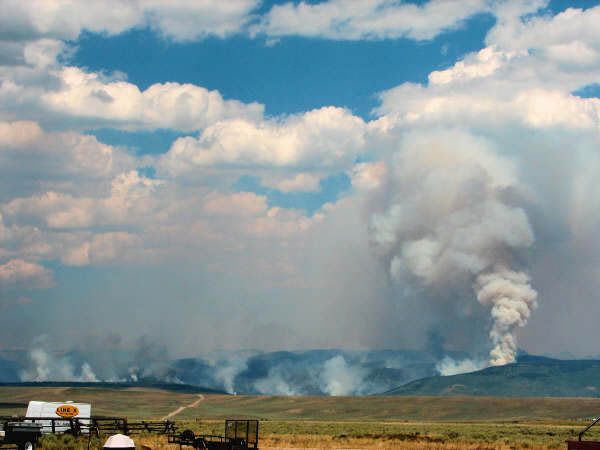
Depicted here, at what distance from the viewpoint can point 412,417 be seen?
196 metres

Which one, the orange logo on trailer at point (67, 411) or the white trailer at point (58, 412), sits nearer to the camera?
the white trailer at point (58, 412)

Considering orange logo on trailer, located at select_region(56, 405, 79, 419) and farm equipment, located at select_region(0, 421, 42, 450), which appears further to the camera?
orange logo on trailer, located at select_region(56, 405, 79, 419)

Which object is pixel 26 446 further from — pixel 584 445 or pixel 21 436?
pixel 584 445

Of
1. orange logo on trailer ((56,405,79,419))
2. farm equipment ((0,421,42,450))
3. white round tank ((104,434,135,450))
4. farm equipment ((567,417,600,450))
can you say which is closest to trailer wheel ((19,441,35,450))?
farm equipment ((0,421,42,450))

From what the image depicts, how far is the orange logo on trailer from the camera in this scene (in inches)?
2170

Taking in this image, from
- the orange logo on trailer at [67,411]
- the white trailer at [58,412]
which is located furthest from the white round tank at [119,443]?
the orange logo on trailer at [67,411]

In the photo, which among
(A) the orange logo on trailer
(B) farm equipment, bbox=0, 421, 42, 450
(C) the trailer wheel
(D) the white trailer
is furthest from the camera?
(A) the orange logo on trailer

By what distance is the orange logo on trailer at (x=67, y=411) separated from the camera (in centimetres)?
5512

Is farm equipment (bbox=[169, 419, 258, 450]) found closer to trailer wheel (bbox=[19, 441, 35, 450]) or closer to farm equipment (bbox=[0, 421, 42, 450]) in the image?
farm equipment (bbox=[0, 421, 42, 450])

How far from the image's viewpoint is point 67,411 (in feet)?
181

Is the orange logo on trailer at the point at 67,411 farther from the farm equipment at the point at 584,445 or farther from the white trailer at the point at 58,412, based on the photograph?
the farm equipment at the point at 584,445

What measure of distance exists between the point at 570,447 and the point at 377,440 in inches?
1525

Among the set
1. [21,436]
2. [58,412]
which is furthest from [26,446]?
[58,412]

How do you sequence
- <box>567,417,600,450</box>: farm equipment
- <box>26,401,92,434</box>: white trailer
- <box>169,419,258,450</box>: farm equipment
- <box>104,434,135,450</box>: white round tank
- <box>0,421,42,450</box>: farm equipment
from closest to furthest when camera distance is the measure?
<box>104,434,135,450</box>: white round tank
<box>567,417,600,450</box>: farm equipment
<box>0,421,42,450</box>: farm equipment
<box>169,419,258,450</box>: farm equipment
<box>26,401,92,434</box>: white trailer
